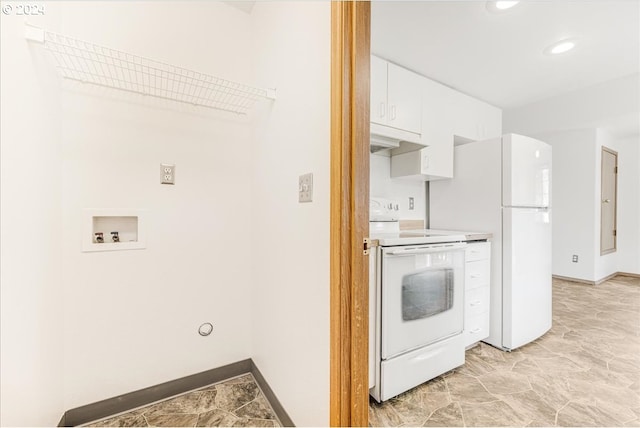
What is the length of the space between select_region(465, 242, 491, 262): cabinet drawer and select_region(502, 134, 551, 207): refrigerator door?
371mm

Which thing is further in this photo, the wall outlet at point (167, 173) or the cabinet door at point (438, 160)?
the cabinet door at point (438, 160)

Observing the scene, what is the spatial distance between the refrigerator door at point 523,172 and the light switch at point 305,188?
5.99 ft

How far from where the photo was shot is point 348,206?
0.96 metres

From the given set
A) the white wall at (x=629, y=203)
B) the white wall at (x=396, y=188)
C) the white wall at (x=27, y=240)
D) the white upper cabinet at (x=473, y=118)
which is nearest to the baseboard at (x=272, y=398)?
the white wall at (x=27, y=240)

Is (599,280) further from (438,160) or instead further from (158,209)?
(158,209)

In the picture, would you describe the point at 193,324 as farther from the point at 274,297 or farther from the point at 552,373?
the point at 552,373

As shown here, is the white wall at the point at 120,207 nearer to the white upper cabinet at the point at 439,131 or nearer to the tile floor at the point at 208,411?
the tile floor at the point at 208,411

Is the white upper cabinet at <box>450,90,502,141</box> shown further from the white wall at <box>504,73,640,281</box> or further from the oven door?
the oven door

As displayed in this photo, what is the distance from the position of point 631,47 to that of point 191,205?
3846mm

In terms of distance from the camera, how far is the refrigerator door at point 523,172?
6.89 feet

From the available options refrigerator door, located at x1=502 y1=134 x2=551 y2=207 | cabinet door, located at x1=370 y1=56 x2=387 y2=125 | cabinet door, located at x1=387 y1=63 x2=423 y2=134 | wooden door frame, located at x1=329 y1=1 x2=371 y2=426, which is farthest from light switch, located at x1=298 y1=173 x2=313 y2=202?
refrigerator door, located at x1=502 y1=134 x2=551 y2=207

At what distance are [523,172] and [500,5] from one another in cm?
122

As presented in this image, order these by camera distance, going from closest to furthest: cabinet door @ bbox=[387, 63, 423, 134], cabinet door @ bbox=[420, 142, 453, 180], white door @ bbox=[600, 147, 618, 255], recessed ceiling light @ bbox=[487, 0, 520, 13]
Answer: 1. recessed ceiling light @ bbox=[487, 0, 520, 13]
2. cabinet door @ bbox=[387, 63, 423, 134]
3. cabinet door @ bbox=[420, 142, 453, 180]
4. white door @ bbox=[600, 147, 618, 255]

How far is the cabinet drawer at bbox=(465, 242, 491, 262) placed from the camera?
208 cm
